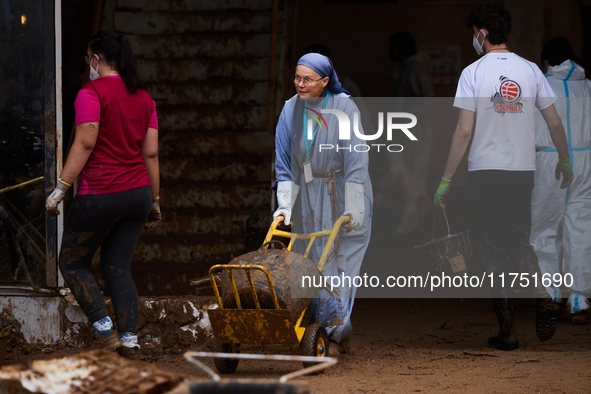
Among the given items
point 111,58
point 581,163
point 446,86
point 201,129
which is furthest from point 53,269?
point 446,86

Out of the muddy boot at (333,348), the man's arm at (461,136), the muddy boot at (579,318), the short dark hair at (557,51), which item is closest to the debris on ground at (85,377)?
the muddy boot at (333,348)

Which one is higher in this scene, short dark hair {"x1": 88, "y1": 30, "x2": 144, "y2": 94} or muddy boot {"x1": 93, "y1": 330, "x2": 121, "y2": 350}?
short dark hair {"x1": 88, "y1": 30, "x2": 144, "y2": 94}

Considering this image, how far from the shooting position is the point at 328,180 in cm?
543

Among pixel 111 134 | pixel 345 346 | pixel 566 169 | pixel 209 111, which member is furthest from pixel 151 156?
pixel 209 111

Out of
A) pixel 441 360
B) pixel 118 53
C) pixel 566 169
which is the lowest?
pixel 441 360

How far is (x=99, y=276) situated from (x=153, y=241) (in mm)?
699

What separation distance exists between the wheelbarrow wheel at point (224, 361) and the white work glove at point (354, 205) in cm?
117

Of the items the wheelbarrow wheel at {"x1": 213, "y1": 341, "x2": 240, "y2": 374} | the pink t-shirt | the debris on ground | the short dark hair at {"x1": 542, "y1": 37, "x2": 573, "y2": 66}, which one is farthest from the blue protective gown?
the debris on ground

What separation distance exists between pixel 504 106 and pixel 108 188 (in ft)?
9.36

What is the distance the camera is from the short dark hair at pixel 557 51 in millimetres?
6531

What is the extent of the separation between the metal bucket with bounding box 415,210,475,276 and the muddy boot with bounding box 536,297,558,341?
0.58 meters

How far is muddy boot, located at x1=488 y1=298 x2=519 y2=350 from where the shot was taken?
5.46 meters

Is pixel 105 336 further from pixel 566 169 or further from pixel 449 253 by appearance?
pixel 566 169

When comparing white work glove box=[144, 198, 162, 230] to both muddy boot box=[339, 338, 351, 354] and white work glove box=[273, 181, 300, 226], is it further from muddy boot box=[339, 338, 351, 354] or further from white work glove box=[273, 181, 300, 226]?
muddy boot box=[339, 338, 351, 354]
